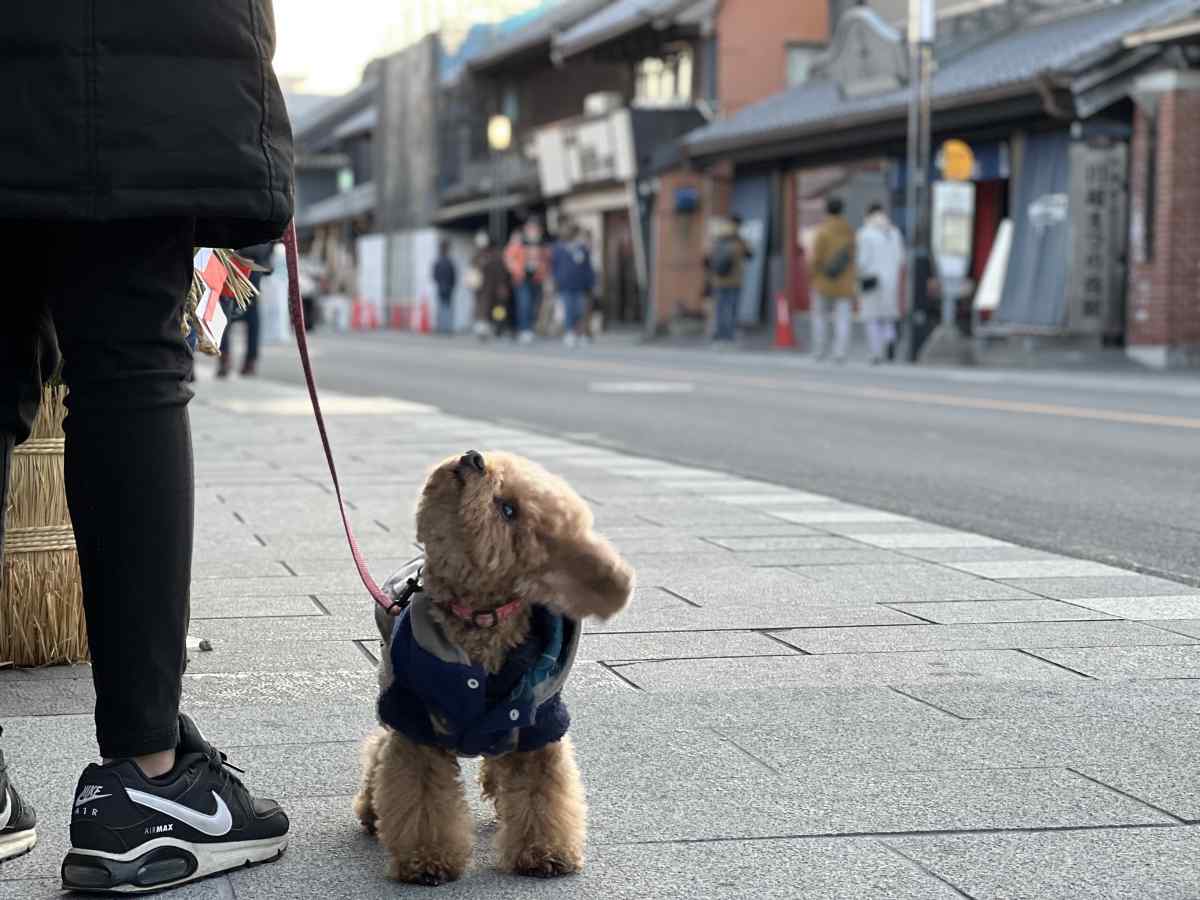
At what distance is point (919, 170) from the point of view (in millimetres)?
24531

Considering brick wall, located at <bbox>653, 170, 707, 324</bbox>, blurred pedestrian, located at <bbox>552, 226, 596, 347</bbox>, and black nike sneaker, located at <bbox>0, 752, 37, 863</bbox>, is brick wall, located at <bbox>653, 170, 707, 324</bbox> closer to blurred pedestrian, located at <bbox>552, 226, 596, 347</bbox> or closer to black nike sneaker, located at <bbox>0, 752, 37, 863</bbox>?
blurred pedestrian, located at <bbox>552, 226, 596, 347</bbox>

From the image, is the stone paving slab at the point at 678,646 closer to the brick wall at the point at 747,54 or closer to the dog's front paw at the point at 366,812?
the dog's front paw at the point at 366,812

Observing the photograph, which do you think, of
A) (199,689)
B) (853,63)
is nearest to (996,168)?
(853,63)

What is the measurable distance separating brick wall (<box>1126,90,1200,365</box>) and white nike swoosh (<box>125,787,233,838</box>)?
68.5 ft

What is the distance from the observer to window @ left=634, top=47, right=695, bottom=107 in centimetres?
3888

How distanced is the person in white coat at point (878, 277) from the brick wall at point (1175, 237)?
3183 mm

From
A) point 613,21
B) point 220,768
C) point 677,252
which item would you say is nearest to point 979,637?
point 220,768

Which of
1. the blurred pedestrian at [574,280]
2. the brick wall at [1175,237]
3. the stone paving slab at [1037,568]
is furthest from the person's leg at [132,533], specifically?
the blurred pedestrian at [574,280]

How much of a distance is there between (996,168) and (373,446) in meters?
17.7

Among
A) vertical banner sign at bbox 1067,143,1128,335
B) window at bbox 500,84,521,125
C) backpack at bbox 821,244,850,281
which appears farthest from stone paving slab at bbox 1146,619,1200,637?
window at bbox 500,84,521,125

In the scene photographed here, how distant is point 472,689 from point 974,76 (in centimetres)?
2370

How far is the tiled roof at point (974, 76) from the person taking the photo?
73.8ft

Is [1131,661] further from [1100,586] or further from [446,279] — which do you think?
[446,279]

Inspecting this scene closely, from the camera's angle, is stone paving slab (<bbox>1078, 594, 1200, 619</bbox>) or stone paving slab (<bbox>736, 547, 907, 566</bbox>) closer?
stone paving slab (<bbox>1078, 594, 1200, 619</bbox>)
